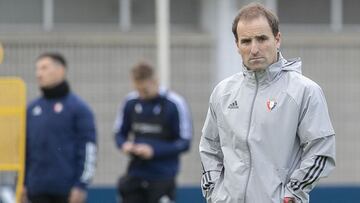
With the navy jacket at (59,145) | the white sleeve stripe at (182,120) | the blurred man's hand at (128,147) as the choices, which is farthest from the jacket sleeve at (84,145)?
the white sleeve stripe at (182,120)

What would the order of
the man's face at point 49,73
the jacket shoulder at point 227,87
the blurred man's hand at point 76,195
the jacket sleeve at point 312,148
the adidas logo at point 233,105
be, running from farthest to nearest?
the man's face at point 49,73, the blurred man's hand at point 76,195, the jacket shoulder at point 227,87, the adidas logo at point 233,105, the jacket sleeve at point 312,148

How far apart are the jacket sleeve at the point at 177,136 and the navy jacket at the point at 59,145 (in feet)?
3.93

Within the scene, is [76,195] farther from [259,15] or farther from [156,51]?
[156,51]

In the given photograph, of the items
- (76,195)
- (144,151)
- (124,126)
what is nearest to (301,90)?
(76,195)

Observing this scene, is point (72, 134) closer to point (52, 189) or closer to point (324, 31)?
point (52, 189)

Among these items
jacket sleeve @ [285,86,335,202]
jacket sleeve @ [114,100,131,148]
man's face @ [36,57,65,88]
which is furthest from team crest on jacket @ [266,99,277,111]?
jacket sleeve @ [114,100,131,148]

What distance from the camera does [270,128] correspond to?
6.11 m

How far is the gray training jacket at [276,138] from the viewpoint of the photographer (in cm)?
607

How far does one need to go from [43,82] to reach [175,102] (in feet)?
5.88

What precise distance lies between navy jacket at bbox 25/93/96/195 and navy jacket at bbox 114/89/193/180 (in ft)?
3.88

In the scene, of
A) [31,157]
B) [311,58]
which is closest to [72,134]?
[31,157]

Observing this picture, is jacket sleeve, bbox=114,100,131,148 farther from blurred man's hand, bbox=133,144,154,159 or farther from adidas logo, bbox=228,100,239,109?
adidas logo, bbox=228,100,239,109

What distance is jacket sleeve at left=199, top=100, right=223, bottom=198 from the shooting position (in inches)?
256

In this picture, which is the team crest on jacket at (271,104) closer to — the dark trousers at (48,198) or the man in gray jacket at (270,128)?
the man in gray jacket at (270,128)
